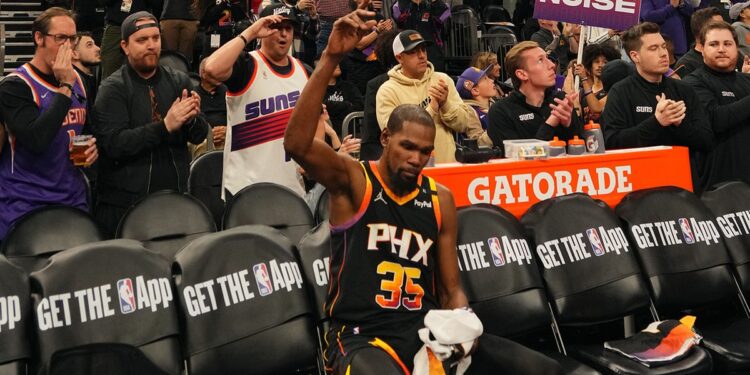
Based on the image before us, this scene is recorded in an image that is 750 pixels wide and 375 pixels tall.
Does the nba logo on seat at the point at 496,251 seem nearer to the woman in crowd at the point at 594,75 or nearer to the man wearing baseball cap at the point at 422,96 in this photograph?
the man wearing baseball cap at the point at 422,96

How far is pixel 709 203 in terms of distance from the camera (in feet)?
18.2

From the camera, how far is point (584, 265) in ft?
16.1

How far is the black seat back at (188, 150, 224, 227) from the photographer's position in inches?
243

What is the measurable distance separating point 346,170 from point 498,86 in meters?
5.78

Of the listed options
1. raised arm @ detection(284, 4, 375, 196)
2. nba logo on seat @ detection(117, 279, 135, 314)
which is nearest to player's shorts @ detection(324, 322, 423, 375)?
raised arm @ detection(284, 4, 375, 196)

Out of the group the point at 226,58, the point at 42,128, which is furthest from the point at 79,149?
the point at 226,58

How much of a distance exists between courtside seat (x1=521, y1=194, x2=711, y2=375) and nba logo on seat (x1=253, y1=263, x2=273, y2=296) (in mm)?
1456

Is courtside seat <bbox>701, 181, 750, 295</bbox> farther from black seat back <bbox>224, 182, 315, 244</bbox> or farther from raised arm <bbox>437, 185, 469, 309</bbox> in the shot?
black seat back <bbox>224, 182, 315, 244</bbox>

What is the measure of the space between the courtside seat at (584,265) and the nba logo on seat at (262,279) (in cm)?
146

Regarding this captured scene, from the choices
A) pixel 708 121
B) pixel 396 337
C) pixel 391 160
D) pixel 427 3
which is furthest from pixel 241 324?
pixel 427 3

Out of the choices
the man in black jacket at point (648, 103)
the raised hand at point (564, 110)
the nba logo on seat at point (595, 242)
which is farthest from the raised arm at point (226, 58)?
the man in black jacket at point (648, 103)

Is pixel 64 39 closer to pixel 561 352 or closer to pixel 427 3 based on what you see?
pixel 561 352

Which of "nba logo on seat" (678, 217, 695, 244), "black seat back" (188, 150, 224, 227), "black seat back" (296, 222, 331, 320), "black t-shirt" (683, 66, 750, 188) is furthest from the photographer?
"black t-shirt" (683, 66, 750, 188)

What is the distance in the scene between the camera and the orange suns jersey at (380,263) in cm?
408
